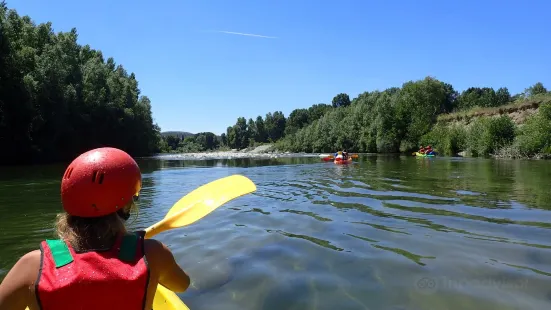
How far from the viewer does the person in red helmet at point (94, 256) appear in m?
1.53

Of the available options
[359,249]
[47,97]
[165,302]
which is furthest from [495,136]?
[47,97]

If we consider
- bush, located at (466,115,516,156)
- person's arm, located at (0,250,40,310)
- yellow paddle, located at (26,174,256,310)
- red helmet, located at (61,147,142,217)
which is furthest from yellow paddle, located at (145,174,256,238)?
bush, located at (466,115,516,156)

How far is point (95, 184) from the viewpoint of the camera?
1677 millimetres

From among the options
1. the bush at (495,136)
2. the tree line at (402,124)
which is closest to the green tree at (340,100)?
the tree line at (402,124)

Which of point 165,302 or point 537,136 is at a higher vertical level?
point 537,136

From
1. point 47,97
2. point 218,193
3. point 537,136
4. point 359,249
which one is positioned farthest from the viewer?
point 47,97

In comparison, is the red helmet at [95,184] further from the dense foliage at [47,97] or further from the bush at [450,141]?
the bush at [450,141]

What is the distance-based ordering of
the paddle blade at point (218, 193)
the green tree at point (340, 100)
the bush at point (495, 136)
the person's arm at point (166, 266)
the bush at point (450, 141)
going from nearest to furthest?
the person's arm at point (166, 266) < the paddle blade at point (218, 193) < the bush at point (495, 136) < the bush at point (450, 141) < the green tree at point (340, 100)

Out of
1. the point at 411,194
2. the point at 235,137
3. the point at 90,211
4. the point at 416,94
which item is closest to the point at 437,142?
the point at 416,94

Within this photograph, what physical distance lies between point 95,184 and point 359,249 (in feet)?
12.5

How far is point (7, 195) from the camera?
10656mm

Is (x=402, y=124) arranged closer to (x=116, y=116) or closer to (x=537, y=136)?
(x=537, y=136)

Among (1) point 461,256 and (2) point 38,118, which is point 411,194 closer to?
(1) point 461,256

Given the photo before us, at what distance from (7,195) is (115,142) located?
135ft
